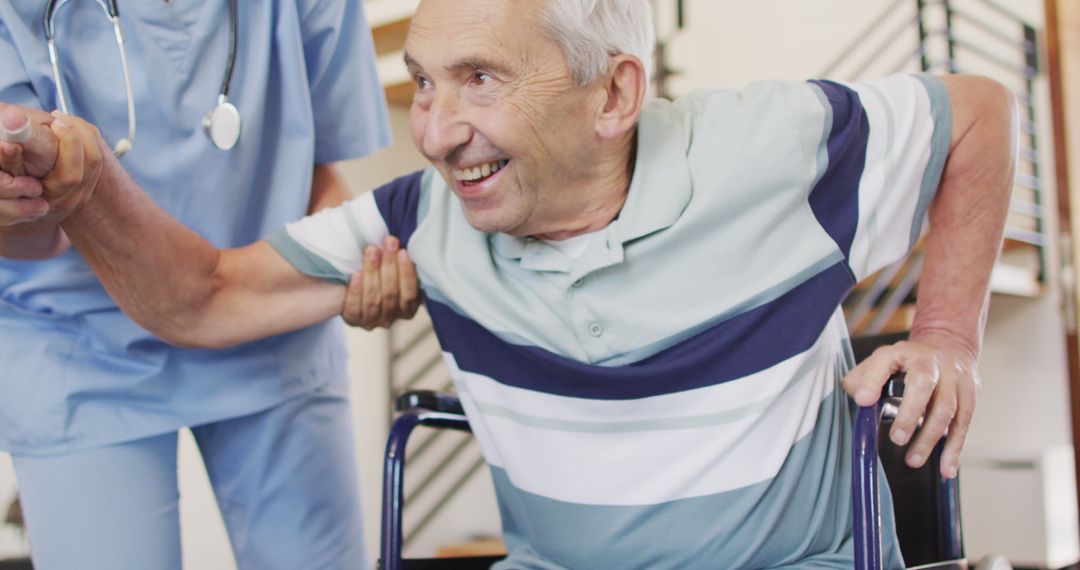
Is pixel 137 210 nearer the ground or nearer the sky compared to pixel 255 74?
nearer the ground

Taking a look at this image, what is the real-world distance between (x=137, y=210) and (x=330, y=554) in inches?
21.8

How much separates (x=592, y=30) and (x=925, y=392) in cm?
53

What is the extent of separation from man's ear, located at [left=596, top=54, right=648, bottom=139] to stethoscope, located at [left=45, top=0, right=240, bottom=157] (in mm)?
447

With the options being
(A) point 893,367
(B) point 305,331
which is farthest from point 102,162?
(A) point 893,367

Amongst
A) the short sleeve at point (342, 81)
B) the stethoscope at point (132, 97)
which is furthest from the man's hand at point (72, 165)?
the short sleeve at point (342, 81)

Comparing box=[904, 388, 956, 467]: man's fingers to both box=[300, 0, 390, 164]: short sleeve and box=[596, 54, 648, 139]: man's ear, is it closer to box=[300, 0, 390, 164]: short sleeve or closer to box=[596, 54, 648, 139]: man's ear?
box=[596, 54, 648, 139]: man's ear

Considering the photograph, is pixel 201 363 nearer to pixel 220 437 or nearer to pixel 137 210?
pixel 220 437

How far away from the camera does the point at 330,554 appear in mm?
1466

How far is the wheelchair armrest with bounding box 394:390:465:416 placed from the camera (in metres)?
1.39

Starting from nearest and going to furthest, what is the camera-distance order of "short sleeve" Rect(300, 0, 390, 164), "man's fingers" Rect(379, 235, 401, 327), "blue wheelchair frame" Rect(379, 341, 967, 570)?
"blue wheelchair frame" Rect(379, 341, 967, 570)
"man's fingers" Rect(379, 235, 401, 327)
"short sleeve" Rect(300, 0, 390, 164)

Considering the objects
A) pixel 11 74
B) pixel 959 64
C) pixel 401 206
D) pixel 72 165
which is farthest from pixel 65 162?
pixel 959 64

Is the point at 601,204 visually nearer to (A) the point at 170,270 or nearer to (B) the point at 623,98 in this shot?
(B) the point at 623,98

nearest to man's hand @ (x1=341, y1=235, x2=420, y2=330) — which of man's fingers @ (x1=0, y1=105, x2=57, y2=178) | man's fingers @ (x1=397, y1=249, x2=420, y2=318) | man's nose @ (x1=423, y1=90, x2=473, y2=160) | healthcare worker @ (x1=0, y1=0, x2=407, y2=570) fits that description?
man's fingers @ (x1=397, y1=249, x2=420, y2=318)

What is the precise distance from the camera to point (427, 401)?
140 centimetres
